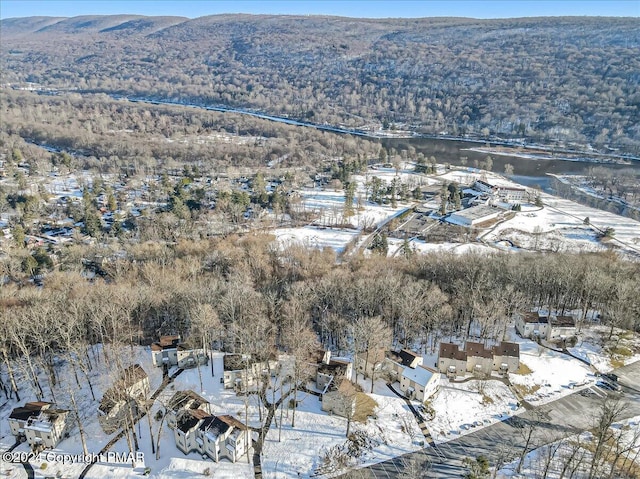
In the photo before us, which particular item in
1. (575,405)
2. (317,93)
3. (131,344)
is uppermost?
(317,93)

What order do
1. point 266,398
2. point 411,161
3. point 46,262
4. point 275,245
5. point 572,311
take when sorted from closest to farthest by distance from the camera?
1. point 266,398
2. point 572,311
3. point 46,262
4. point 275,245
5. point 411,161

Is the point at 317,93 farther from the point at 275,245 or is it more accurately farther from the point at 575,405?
the point at 575,405

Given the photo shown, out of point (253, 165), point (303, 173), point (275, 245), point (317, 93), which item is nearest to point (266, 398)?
point (275, 245)

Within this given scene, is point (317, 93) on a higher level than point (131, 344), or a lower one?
higher

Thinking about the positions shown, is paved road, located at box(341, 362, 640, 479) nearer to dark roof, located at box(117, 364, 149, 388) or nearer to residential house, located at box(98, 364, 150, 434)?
residential house, located at box(98, 364, 150, 434)

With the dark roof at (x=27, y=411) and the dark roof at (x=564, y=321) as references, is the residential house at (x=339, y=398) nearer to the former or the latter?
the dark roof at (x=27, y=411)

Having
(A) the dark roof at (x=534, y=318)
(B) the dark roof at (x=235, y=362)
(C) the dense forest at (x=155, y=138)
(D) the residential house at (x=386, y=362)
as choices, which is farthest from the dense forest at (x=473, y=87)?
(B) the dark roof at (x=235, y=362)
